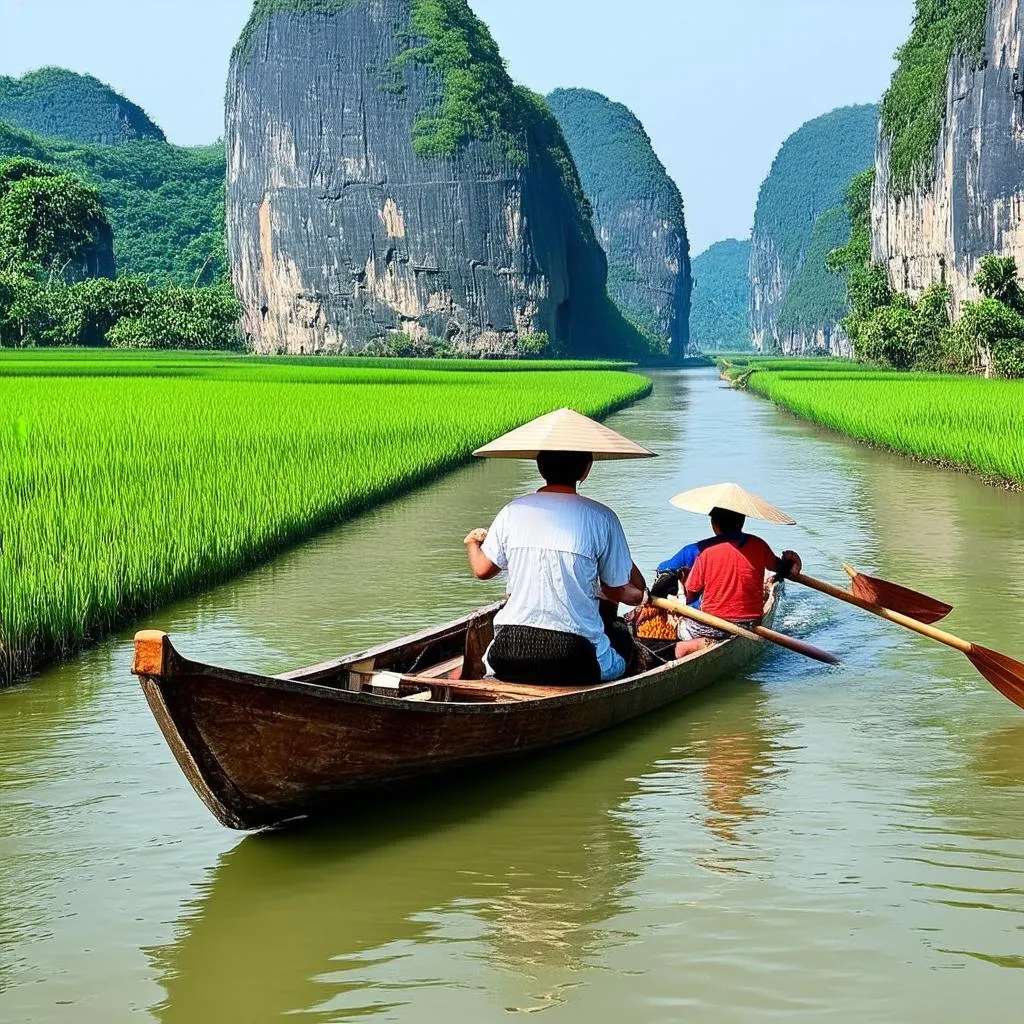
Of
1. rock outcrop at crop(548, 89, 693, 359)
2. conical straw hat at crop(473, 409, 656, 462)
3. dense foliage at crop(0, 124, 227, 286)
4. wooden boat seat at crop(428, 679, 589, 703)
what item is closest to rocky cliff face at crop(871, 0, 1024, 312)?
conical straw hat at crop(473, 409, 656, 462)

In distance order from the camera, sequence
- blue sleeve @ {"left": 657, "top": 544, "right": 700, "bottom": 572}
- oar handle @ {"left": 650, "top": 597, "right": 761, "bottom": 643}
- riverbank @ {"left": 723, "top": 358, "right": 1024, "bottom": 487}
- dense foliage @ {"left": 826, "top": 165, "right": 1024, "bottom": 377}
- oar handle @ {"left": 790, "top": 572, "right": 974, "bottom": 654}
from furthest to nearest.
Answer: dense foliage @ {"left": 826, "top": 165, "right": 1024, "bottom": 377} → riverbank @ {"left": 723, "top": 358, "right": 1024, "bottom": 487} → blue sleeve @ {"left": 657, "top": 544, "right": 700, "bottom": 572} → oar handle @ {"left": 790, "top": 572, "right": 974, "bottom": 654} → oar handle @ {"left": 650, "top": 597, "right": 761, "bottom": 643}

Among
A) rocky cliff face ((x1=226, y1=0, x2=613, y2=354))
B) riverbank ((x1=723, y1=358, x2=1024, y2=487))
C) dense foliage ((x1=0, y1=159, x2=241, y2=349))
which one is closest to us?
riverbank ((x1=723, y1=358, x2=1024, y2=487))

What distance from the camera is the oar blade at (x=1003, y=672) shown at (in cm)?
602

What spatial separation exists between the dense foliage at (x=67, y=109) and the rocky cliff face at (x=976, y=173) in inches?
4086

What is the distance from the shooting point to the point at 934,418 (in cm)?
2108

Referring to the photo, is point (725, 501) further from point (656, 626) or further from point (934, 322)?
point (934, 322)

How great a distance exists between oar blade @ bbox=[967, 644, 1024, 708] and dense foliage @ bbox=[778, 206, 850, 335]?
11088 centimetres

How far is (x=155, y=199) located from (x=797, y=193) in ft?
332

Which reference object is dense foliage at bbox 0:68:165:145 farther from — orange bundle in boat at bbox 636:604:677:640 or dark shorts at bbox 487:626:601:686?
dark shorts at bbox 487:626:601:686

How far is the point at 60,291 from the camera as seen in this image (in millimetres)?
62938

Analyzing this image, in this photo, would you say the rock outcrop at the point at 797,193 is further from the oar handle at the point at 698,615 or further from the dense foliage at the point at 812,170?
the oar handle at the point at 698,615

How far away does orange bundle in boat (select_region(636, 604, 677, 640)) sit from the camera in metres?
6.93

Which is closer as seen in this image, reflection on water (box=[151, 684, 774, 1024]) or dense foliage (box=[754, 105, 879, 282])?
reflection on water (box=[151, 684, 774, 1024])

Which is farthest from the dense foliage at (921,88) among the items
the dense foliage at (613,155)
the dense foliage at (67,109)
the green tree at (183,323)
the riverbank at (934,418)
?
the dense foliage at (67,109)
